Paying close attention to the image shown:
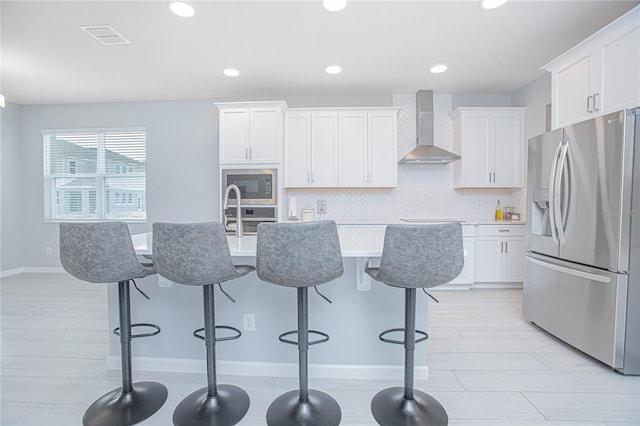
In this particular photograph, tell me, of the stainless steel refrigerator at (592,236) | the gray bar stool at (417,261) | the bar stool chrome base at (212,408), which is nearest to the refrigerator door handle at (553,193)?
the stainless steel refrigerator at (592,236)

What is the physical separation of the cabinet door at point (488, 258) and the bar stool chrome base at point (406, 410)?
8.55 ft

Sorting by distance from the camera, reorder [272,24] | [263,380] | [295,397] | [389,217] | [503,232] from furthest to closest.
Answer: [389,217]
[503,232]
[272,24]
[263,380]
[295,397]

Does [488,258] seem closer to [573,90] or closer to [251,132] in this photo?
[573,90]

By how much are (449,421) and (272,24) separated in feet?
10.3

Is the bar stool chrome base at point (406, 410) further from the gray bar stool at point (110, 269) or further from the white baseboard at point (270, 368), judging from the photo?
the gray bar stool at point (110, 269)

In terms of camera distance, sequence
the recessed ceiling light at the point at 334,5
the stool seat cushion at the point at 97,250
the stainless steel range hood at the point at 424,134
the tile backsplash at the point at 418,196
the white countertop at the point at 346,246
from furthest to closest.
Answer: the tile backsplash at the point at 418,196, the stainless steel range hood at the point at 424,134, the recessed ceiling light at the point at 334,5, the white countertop at the point at 346,246, the stool seat cushion at the point at 97,250

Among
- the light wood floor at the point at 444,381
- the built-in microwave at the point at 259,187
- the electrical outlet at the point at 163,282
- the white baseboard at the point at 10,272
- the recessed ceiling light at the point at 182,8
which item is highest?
the recessed ceiling light at the point at 182,8

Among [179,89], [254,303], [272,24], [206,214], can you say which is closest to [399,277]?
[254,303]

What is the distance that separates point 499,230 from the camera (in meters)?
3.81

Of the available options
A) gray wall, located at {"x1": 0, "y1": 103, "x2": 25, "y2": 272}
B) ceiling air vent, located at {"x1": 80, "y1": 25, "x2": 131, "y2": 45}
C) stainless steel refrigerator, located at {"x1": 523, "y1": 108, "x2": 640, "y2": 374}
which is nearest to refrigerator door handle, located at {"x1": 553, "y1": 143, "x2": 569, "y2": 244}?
stainless steel refrigerator, located at {"x1": 523, "y1": 108, "x2": 640, "y2": 374}

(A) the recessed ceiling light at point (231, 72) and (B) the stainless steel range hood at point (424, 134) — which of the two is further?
(B) the stainless steel range hood at point (424, 134)

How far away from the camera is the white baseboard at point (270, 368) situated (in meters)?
1.93

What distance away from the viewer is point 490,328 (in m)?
2.71

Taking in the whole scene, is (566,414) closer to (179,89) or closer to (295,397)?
(295,397)
